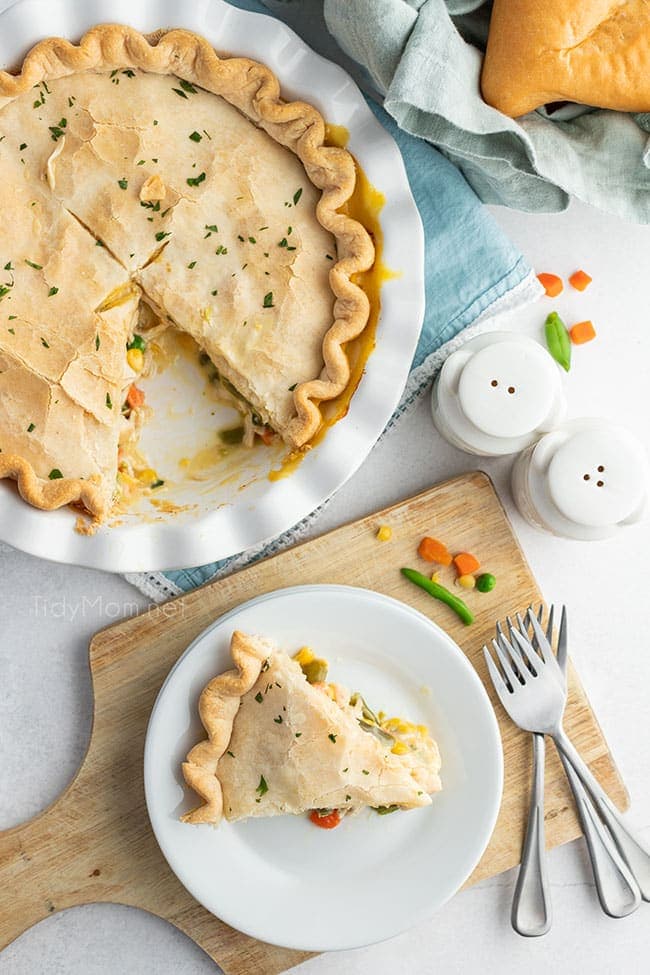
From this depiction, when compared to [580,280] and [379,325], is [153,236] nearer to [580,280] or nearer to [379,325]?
[379,325]

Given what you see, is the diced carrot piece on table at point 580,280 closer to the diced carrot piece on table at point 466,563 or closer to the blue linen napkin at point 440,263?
the blue linen napkin at point 440,263

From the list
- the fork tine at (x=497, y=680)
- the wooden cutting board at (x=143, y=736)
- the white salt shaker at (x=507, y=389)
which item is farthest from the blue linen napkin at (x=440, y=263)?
the fork tine at (x=497, y=680)

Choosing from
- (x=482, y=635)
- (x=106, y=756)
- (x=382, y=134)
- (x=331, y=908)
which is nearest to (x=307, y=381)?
(x=382, y=134)

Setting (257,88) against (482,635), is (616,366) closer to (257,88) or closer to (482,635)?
(482,635)

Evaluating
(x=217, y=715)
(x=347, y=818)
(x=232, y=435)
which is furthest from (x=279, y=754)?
(x=232, y=435)

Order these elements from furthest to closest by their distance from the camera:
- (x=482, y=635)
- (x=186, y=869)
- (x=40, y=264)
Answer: (x=482, y=635) → (x=186, y=869) → (x=40, y=264)

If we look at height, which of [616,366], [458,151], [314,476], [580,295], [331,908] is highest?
[458,151]
